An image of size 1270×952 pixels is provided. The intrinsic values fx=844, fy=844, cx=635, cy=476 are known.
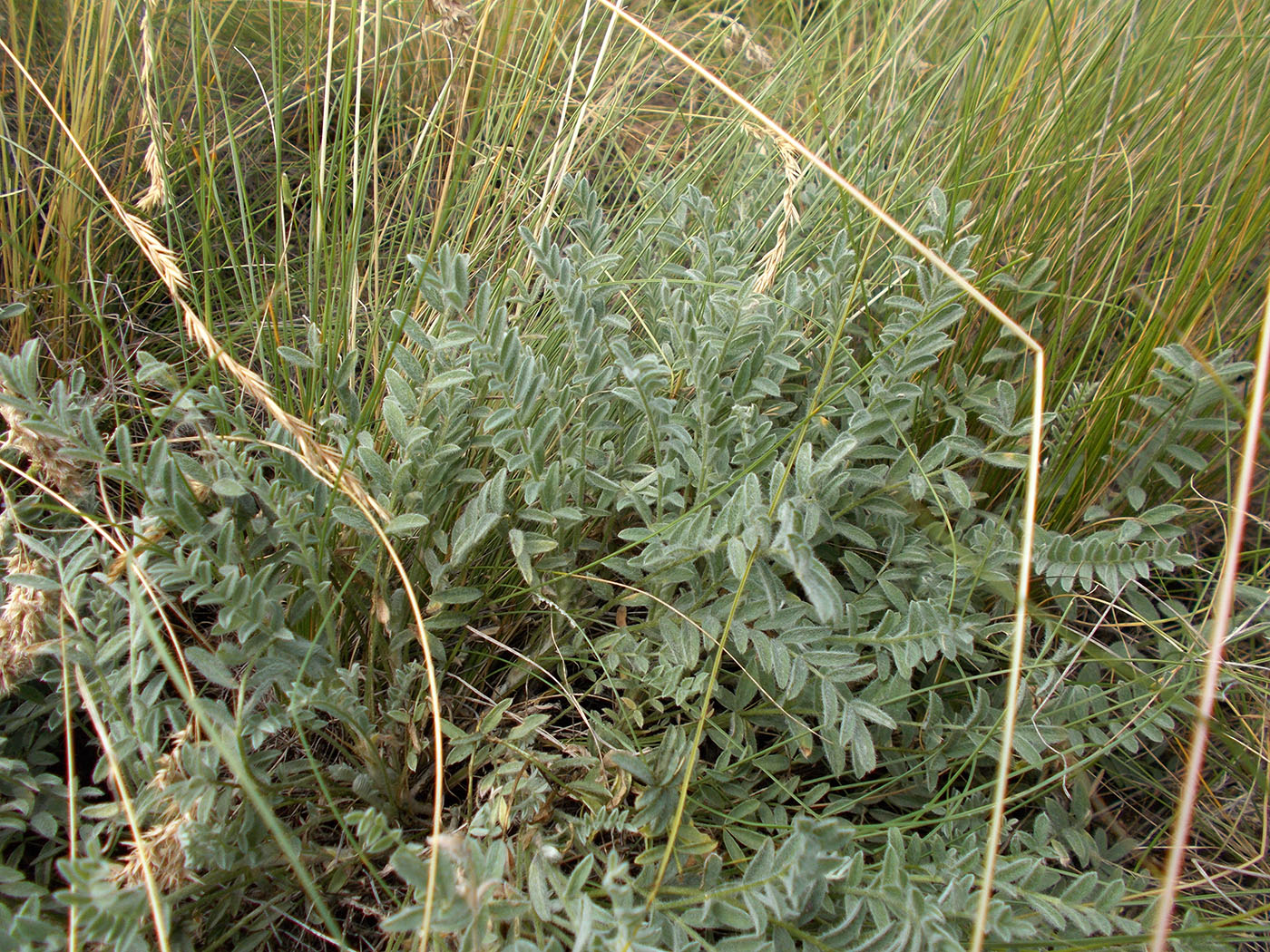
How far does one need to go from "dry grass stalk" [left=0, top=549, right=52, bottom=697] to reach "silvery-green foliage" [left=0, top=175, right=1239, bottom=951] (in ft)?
0.10

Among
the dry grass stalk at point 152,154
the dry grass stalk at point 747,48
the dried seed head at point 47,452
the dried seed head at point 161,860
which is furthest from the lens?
the dry grass stalk at point 747,48

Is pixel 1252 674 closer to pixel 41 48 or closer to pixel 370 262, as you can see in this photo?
pixel 370 262

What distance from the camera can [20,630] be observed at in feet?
3.72

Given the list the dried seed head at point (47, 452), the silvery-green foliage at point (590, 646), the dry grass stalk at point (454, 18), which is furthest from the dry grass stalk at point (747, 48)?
the dried seed head at point (47, 452)

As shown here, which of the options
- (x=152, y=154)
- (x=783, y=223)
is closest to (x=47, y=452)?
(x=152, y=154)

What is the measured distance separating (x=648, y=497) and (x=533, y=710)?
1.29 ft

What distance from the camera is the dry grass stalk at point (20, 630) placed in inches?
44.0

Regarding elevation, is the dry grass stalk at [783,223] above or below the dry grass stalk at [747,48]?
below

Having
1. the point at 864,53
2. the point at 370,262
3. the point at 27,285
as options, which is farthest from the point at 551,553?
the point at 864,53

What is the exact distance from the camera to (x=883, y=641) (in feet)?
4.14

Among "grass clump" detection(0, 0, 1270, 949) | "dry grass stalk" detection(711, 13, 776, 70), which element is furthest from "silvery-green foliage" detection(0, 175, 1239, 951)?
"dry grass stalk" detection(711, 13, 776, 70)

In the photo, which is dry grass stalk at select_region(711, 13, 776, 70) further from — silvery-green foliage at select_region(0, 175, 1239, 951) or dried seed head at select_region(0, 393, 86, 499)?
dried seed head at select_region(0, 393, 86, 499)

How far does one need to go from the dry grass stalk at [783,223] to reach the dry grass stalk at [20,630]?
1.16m

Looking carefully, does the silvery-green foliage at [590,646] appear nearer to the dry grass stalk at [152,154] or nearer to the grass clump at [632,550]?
the grass clump at [632,550]
